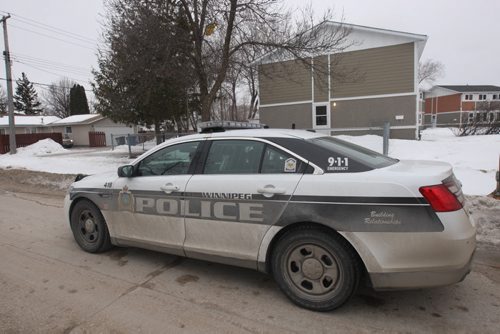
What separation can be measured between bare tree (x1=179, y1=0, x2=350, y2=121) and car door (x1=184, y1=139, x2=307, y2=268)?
32.1ft

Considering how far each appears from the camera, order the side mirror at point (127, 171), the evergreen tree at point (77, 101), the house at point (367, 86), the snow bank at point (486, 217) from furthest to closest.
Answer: the evergreen tree at point (77, 101)
the house at point (367, 86)
the snow bank at point (486, 217)
the side mirror at point (127, 171)

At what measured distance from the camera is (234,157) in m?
3.55

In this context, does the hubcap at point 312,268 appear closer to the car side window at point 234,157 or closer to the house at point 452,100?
the car side window at point 234,157

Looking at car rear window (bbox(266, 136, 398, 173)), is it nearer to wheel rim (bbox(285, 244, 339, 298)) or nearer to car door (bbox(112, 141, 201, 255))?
wheel rim (bbox(285, 244, 339, 298))

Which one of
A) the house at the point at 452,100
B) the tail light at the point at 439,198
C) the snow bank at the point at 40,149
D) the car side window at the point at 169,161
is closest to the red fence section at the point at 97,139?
the snow bank at the point at 40,149

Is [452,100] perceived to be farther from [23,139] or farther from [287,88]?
[23,139]

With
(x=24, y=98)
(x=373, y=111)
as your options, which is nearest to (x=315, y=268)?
(x=373, y=111)

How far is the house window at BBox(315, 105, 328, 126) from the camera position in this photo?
20.1m

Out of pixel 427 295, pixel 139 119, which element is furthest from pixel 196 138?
pixel 139 119

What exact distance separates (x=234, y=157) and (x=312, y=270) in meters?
1.34

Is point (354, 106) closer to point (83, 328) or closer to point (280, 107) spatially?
point (280, 107)

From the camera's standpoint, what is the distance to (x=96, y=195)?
173 inches

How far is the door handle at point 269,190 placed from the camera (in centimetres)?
311

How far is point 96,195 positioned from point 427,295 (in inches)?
154
